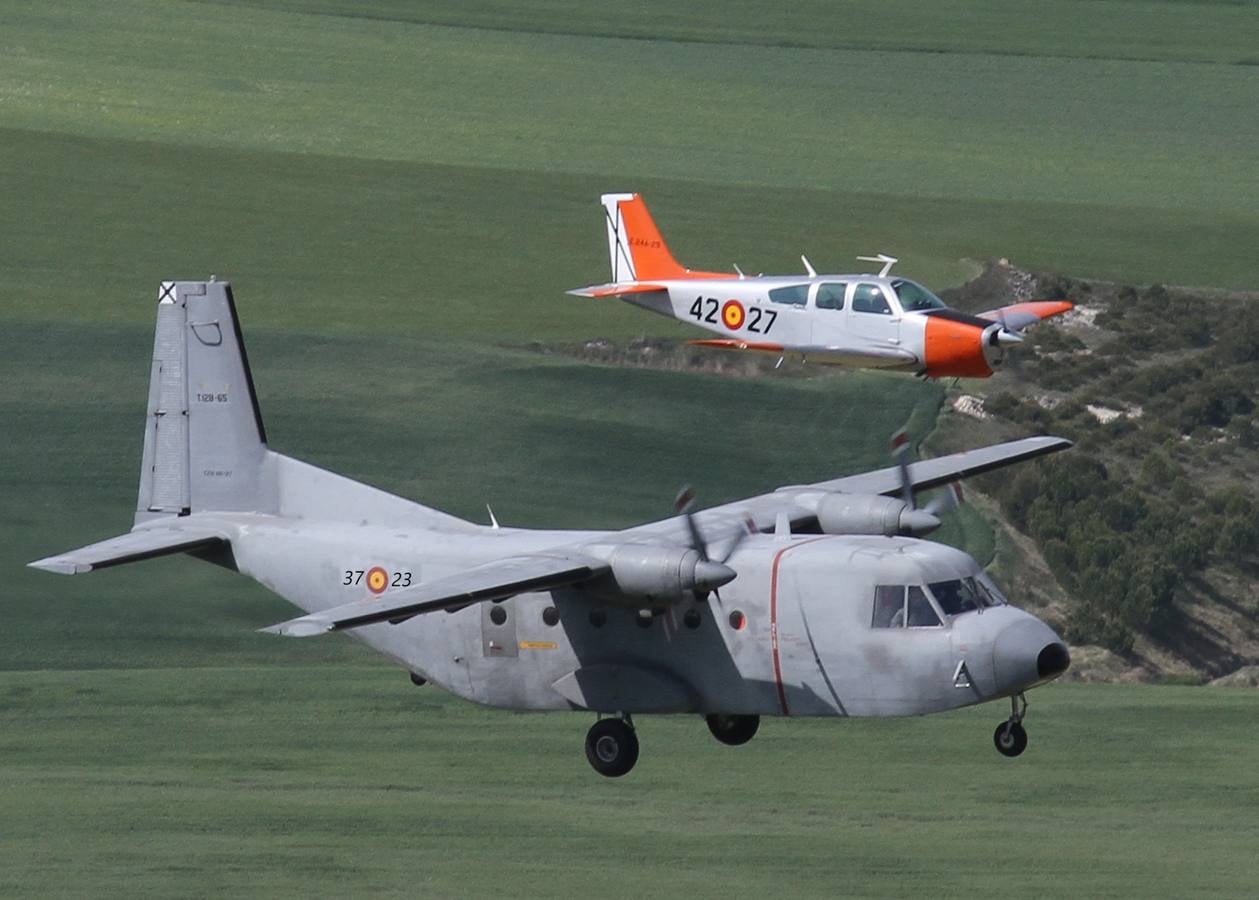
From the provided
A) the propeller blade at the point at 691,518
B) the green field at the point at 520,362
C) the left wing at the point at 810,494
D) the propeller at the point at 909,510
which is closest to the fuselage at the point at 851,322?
the left wing at the point at 810,494

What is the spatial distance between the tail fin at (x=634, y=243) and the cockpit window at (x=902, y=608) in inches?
1065

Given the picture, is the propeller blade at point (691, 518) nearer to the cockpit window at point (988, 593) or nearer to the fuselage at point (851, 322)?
the cockpit window at point (988, 593)

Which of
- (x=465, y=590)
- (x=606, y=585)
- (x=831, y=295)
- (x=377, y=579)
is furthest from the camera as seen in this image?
(x=831, y=295)

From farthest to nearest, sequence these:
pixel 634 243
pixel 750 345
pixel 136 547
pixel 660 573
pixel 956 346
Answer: pixel 634 243
pixel 750 345
pixel 956 346
pixel 136 547
pixel 660 573

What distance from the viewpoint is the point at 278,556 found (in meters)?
38.9

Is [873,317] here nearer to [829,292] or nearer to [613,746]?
[829,292]

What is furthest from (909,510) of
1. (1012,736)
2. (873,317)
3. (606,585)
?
(873,317)

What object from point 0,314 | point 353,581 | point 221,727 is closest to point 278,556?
point 353,581

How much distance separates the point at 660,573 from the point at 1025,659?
5.25m

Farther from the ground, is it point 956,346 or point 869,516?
point 956,346

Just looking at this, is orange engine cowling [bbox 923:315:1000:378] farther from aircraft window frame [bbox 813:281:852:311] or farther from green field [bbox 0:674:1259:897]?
green field [bbox 0:674:1259:897]

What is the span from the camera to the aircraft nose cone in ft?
108

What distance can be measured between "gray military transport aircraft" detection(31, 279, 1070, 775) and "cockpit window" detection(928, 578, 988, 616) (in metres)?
0.04

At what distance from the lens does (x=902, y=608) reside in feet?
111
